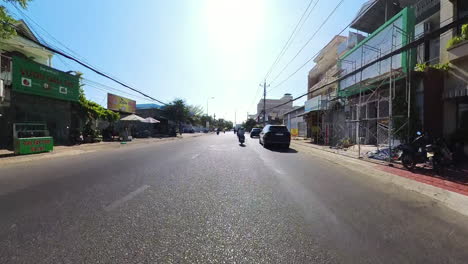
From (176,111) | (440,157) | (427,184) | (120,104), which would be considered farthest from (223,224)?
(176,111)

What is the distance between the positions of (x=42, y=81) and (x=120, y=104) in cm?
1610

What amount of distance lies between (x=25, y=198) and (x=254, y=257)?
16.0 ft

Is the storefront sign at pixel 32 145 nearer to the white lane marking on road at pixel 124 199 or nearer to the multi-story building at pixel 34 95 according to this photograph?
the multi-story building at pixel 34 95

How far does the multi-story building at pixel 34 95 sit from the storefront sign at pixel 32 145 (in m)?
3.12

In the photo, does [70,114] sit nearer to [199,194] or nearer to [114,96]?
[114,96]

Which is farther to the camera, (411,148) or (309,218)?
(411,148)

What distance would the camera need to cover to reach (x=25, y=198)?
4.84 metres

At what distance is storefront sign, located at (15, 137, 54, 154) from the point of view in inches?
471

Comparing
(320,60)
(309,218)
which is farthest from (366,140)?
(320,60)

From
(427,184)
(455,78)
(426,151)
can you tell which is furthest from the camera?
(455,78)

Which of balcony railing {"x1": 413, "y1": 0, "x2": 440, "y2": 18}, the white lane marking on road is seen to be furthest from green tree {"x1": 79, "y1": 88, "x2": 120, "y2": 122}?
balcony railing {"x1": 413, "y1": 0, "x2": 440, "y2": 18}

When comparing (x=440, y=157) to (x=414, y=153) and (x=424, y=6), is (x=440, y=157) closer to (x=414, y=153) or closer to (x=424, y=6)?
(x=414, y=153)

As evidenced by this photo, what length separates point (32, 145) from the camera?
12.7 m

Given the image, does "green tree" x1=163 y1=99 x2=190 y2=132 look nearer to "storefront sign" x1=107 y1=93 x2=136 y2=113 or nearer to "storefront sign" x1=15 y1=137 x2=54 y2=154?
"storefront sign" x1=107 y1=93 x2=136 y2=113
